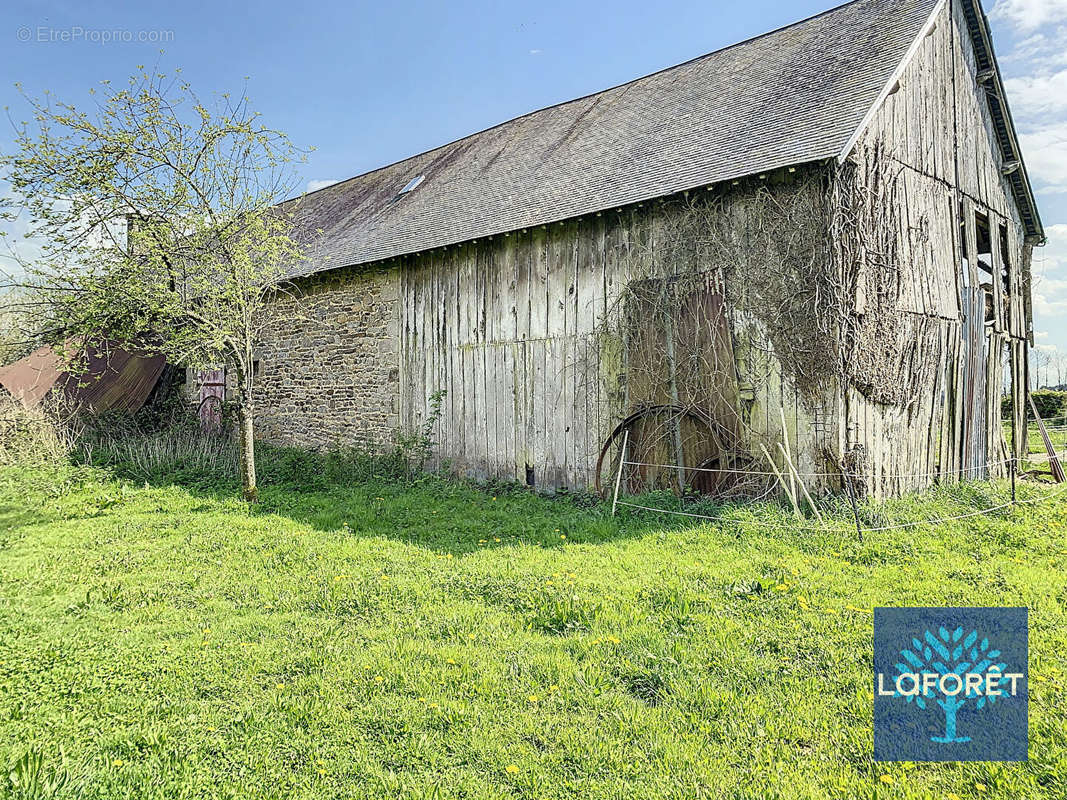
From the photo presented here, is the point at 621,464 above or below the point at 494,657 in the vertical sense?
above

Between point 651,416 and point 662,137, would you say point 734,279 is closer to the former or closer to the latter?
point 651,416

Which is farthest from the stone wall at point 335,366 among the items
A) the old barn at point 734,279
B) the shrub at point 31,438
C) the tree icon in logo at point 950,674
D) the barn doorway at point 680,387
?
the tree icon in logo at point 950,674

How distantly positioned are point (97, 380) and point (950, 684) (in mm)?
15848

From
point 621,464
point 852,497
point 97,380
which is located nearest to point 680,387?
point 621,464

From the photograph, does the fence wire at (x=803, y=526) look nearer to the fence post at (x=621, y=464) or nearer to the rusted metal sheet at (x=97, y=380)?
the fence post at (x=621, y=464)

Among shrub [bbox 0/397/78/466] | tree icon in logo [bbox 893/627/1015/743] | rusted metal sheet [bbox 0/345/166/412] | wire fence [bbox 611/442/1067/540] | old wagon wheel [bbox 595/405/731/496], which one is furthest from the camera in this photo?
rusted metal sheet [bbox 0/345/166/412]

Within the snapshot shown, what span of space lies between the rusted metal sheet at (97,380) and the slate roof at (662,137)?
4833mm

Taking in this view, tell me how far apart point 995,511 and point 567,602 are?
207 inches

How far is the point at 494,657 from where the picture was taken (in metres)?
3.95

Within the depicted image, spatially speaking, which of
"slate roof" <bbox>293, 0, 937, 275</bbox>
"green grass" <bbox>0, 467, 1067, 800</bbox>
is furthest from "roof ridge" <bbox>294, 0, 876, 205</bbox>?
"green grass" <bbox>0, 467, 1067, 800</bbox>

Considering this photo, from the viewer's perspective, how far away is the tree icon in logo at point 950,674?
3357 mm

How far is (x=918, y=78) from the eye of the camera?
27.8 ft

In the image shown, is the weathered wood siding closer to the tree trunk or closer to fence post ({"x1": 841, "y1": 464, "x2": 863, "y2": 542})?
fence post ({"x1": 841, "y1": 464, "x2": 863, "y2": 542})

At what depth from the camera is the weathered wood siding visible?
25.7ft
